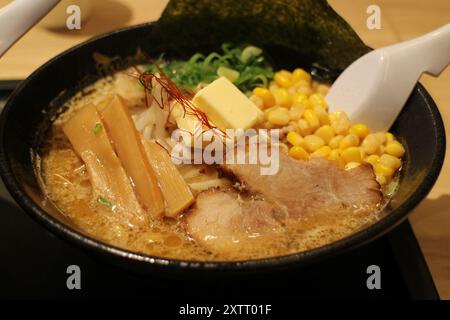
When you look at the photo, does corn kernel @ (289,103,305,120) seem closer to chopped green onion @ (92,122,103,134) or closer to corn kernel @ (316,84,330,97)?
corn kernel @ (316,84,330,97)

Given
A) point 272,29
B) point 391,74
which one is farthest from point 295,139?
point 272,29

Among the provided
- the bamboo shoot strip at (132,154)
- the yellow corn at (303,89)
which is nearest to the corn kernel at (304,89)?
the yellow corn at (303,89)

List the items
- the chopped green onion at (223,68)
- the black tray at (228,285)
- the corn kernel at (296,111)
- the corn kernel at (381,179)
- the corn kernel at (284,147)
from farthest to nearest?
the chopped green onion at (223,68), the corn kernel at (296,111), the corn kernel at (284,147), the corn kernel at (381,179), the black tray at (228,285)

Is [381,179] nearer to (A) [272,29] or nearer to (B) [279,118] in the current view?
(B) [279,118]

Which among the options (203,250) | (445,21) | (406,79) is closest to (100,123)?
(203,250)

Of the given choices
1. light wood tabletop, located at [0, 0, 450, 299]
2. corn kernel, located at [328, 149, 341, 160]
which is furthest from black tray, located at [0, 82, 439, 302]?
light wood tabletop, located at [0, 0, 450, 299]

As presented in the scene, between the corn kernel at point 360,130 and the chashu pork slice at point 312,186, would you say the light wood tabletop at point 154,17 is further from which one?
the chashu pork slice at point 312,186

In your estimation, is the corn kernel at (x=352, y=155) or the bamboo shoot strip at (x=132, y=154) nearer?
the bamboo shoot strip at (x=132, y=154)
